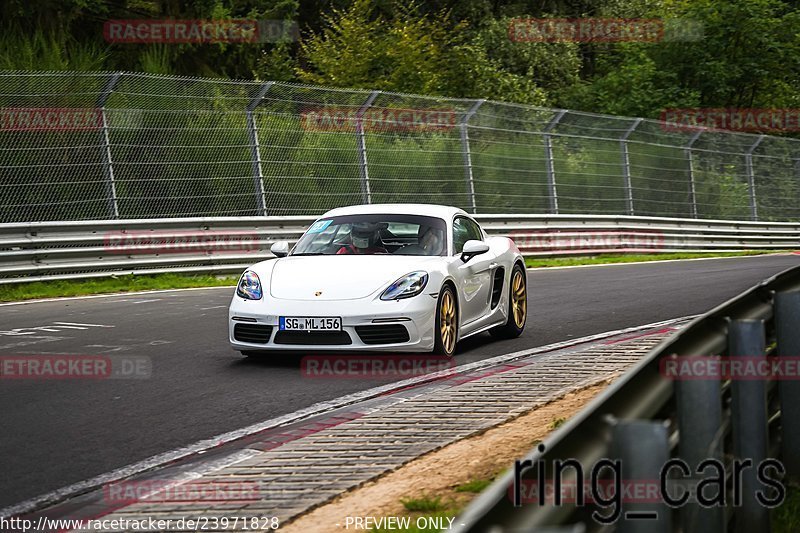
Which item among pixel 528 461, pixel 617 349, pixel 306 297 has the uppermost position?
pixel 528 461

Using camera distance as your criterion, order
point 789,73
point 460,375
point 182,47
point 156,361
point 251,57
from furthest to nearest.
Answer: point 789,73 < point 251,57 < point 182,47 < point 156,361 < point 460,375

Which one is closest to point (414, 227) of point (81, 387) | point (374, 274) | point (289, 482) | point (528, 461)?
point (374, 274)

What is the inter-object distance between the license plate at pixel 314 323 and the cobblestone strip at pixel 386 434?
972 millimetres

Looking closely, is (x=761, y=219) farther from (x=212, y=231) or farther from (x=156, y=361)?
(x=156, y=361)

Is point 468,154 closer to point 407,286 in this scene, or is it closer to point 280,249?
point 280,249

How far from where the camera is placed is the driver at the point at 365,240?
1056 cm

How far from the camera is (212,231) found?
1898 cm

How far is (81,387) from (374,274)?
245cm

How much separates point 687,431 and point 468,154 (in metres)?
20.4

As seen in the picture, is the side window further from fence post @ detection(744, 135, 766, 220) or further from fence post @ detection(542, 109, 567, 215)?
fence post @ detection(744, 135, 766, 220)

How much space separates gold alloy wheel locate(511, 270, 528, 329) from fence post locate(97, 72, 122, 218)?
26.6 ft

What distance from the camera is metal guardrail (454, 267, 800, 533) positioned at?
9.40 feet

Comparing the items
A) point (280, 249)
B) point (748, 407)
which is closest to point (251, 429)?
point (748, 407)

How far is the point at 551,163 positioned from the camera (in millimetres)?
26469
